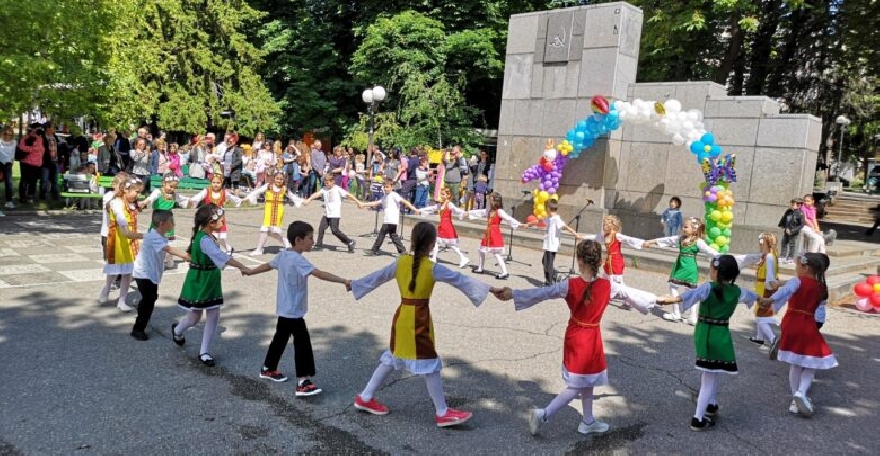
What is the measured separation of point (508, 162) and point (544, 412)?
12530 mm

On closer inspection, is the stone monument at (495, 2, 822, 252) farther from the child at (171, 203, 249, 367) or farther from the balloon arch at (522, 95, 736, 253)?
the child at (171, 203, 249, 367)

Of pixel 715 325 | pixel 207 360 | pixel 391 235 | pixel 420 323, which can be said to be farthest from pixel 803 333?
pixel 391 235

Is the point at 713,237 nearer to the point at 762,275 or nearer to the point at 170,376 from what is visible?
the point at 762,275

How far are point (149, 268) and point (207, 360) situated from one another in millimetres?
1441

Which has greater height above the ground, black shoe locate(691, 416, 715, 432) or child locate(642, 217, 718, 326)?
child locate(642, 217, 718, 326)

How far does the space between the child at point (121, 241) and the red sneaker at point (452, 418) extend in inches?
184

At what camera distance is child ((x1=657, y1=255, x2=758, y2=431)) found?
526cm

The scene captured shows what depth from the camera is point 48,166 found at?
16.6m

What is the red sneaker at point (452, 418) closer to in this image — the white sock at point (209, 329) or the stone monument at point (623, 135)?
the white sock at point (209, 329)

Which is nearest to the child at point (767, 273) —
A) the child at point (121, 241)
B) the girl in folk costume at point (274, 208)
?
the child at point (121, 241)

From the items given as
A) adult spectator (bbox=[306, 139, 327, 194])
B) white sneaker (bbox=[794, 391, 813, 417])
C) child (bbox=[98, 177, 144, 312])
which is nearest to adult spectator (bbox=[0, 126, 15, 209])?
adult spectator (bbox=[306, 139, 327, 194])

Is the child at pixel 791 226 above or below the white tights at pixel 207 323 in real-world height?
above

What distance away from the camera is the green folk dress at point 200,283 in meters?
6.18

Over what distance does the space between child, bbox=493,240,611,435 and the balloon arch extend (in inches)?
339
